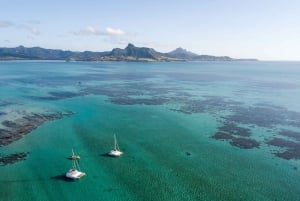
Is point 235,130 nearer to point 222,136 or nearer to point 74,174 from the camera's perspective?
point 222,136

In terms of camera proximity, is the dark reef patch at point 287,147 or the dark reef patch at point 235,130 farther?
the dark reef patch at point 235,130

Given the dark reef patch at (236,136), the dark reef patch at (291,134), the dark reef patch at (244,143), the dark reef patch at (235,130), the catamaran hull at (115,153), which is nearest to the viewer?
the catamaran hull at (115,153)

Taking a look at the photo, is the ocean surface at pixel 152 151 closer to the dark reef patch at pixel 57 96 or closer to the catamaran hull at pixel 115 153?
the catamaran hull at pixel 115 153

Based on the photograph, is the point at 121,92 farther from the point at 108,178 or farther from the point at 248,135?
the point at 108,178

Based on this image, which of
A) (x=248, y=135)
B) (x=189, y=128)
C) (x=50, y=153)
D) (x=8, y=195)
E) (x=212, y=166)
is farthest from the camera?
(x=189, y=128)

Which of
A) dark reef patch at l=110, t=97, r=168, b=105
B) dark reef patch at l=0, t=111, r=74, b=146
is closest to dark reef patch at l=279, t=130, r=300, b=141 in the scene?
dark reef patch at l=110, t=97, r=168, b=105

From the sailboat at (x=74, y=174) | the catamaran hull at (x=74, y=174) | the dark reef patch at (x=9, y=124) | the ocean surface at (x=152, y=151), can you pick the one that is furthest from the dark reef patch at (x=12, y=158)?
the dark reef patch at (x=9, y=124)

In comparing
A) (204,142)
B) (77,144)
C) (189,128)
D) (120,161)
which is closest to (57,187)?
(120,161)
